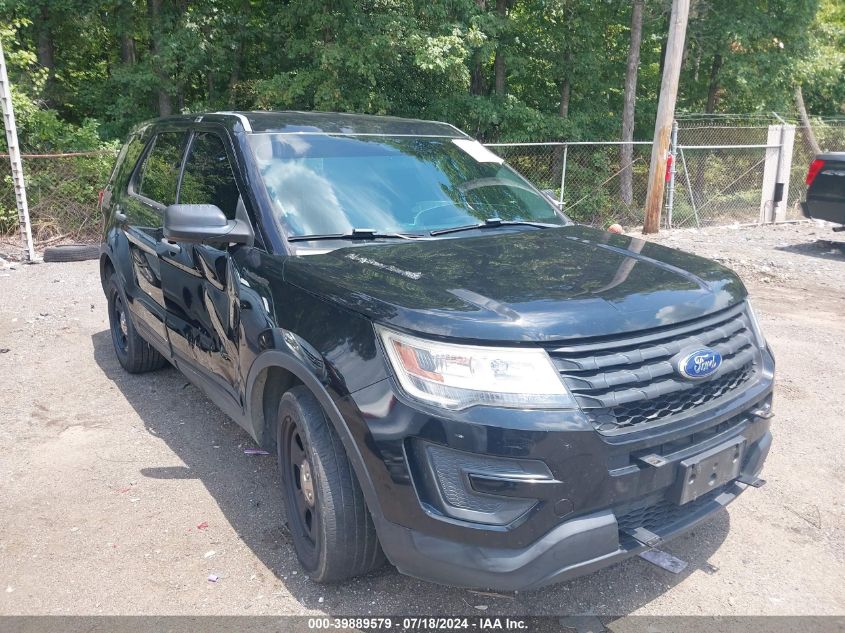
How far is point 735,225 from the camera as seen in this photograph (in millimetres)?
14477

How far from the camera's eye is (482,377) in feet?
7.59

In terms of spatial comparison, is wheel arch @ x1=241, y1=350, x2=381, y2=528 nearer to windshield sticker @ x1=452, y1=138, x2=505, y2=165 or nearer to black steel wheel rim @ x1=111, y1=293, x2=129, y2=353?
windshield sticker @ x1=452, y1=138, x2=505, y2=165

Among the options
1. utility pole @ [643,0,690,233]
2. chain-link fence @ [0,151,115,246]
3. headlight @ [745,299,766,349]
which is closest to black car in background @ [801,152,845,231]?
utility pole @ [643,0,690,233]

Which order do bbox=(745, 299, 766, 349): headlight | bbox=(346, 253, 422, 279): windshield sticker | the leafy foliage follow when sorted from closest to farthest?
bbox=(346, 253, 422, 279): windshield sticker
bbox=(745, 299, 766, 349): headlight
the leafy foliage

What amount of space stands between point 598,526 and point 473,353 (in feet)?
2.28

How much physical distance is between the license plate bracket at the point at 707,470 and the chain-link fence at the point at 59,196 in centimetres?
1094

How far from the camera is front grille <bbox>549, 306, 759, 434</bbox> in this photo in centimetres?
234

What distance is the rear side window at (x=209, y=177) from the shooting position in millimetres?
3504

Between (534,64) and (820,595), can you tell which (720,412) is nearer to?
(820,595)

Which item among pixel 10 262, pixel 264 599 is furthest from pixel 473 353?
pixel 10 262

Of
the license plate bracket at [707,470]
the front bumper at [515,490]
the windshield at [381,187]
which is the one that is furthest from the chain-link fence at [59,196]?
the license plate bracket at [707,470]

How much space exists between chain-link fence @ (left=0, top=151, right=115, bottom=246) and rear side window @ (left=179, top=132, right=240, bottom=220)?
829cm

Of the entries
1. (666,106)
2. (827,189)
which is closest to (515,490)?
(827,189)

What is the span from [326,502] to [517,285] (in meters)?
1.08
